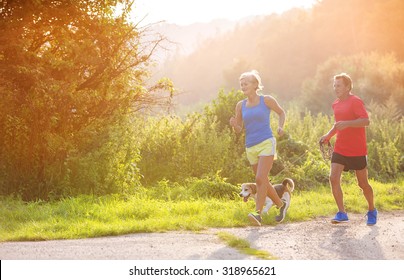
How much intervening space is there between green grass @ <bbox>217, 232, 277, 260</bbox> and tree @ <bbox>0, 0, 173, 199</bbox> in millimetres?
3681

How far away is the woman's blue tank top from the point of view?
8.45 metres

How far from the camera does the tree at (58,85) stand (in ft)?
33.8

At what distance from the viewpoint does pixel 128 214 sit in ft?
30.2

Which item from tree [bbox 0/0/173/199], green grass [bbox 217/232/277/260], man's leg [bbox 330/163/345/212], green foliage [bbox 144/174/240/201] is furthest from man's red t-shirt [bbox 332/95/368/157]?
tree [bbox 0/0/173/199]

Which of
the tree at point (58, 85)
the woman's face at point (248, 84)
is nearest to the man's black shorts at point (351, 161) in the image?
the woman's face at point (248, 84)

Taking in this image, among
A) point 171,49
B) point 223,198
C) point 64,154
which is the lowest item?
point 223,198

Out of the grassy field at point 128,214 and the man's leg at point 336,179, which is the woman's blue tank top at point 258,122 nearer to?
the man's leg at point 336,179

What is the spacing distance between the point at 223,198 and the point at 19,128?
11.8 ft

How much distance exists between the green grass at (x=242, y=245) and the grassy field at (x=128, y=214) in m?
0.87

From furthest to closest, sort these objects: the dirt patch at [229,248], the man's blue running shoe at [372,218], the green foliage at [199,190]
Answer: the green foliage at [199,190] < the man's blue running shoe at [372,218] < the dirt patch at [229,248]

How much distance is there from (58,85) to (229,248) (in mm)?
4727

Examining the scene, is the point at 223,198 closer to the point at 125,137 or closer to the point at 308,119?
the point at 125,137

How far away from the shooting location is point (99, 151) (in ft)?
35.0
